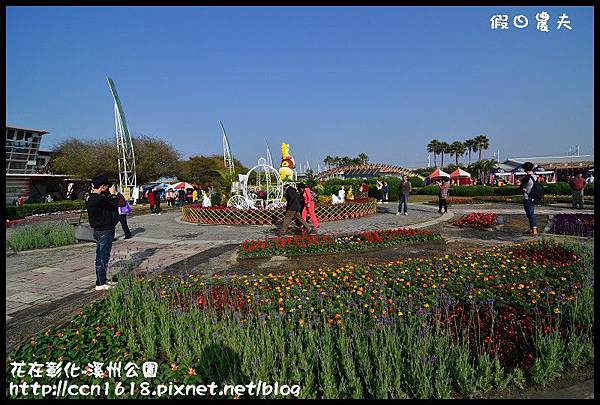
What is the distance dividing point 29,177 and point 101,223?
43.4 meters

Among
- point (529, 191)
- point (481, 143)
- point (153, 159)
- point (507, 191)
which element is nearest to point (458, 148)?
point (481, 143)

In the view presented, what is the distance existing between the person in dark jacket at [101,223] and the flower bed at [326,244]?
114 inches

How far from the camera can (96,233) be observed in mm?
5953

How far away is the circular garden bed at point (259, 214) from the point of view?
15.1 m

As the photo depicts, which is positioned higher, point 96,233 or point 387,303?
point 96,233

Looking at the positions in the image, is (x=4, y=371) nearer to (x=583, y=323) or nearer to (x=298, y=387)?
(x=298, y=387)

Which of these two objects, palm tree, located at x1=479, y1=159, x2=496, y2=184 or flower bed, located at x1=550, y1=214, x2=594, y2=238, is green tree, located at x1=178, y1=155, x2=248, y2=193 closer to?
palm tree, located at x1=479, y1=159, x2=496, y2=184

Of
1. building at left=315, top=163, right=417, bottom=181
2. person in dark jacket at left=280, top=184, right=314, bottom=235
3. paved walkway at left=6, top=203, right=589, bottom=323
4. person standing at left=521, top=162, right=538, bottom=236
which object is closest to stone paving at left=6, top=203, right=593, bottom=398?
paved walkway at left=6, top=203, right=589, bottom=323

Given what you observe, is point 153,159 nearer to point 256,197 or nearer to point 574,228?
point 256,197

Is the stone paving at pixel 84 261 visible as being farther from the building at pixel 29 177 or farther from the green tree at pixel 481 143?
the green tree at pixel 481 143

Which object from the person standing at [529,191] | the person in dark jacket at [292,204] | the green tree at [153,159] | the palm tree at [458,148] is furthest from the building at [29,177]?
the palm tree at [458,148]

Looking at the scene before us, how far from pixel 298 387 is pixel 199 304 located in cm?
244

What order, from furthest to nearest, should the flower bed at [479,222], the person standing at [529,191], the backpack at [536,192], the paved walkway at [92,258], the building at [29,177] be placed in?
1. the building at [29,177]
2. the flower bed at [479,222]
3. the person standing at [529,191]
4. the backpack at [536,192]
5. the paved walkway at [92,258]
